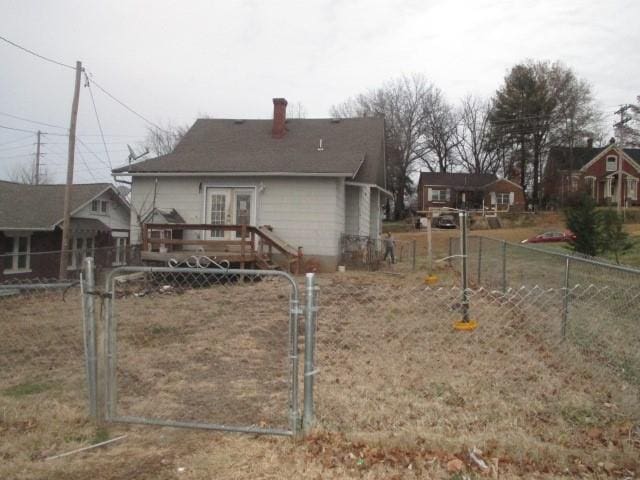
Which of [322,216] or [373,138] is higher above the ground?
[373,138]

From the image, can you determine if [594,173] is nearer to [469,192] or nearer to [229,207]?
[469,192]

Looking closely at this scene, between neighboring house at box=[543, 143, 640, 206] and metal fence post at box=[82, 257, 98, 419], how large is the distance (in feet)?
169

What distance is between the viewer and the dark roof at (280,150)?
18.0 meters

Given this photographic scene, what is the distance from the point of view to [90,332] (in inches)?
170

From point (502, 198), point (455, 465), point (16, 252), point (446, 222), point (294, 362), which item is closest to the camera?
point (455, 465)

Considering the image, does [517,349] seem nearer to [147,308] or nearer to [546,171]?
[147,308]

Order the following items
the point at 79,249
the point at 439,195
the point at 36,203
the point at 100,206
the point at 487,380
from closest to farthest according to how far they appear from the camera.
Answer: the point at 487,380, the point at 79,249, the point at 36,203, the point at 100,206, the point at 439,195

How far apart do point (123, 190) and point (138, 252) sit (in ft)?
32.0

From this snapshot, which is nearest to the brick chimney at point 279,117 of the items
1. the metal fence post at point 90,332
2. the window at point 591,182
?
the metal fence post at point 90,332

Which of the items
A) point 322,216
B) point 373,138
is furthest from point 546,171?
point 322,216

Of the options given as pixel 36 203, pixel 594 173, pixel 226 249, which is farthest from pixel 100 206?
pixel 594 173

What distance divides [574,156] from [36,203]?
160 ft

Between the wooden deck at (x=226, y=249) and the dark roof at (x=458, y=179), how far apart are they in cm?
4025

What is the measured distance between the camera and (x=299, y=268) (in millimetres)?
16422
